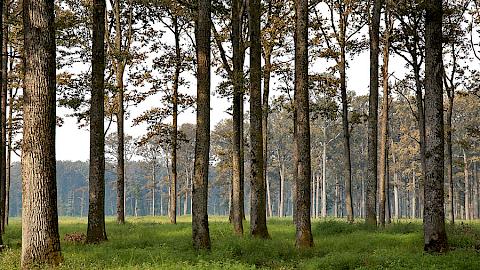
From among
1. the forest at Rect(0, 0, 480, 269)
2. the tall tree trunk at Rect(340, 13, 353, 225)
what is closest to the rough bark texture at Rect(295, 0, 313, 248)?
the forest at Rect(0, 0, 480, 269)

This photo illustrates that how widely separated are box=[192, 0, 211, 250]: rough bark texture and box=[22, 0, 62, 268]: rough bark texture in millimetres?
4028

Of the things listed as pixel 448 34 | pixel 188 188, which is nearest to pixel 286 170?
pixel 188 188

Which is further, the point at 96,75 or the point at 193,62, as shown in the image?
the point at 193,62

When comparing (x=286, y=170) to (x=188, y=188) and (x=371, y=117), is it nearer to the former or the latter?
(x=188, y=188)

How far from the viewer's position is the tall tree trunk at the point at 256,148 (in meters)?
16.1

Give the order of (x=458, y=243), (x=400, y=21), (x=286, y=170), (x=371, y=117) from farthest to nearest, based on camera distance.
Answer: (x=286, y=170)
(x=400, y=21)
(x=371, y=117)
(x=458, y=243)

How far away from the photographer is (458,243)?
1478 centimetres

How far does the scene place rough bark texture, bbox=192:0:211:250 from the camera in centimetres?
1317

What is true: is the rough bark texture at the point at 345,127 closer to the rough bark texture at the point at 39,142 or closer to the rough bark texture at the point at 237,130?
the rough bark texture at the point at 237,130

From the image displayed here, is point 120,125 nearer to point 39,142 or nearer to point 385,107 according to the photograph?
point 385,107

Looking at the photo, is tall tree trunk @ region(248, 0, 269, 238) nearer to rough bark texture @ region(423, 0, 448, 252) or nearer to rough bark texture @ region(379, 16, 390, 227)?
rough bark texture @ region(423, 0, 448, 252)

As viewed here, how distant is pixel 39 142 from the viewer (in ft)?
32.9

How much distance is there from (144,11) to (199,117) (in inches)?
652

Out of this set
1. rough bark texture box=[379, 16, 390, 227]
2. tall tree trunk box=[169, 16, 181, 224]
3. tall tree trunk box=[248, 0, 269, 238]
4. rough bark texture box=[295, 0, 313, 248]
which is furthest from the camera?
tall tree trunk box=[169, 16, 181, 224]
